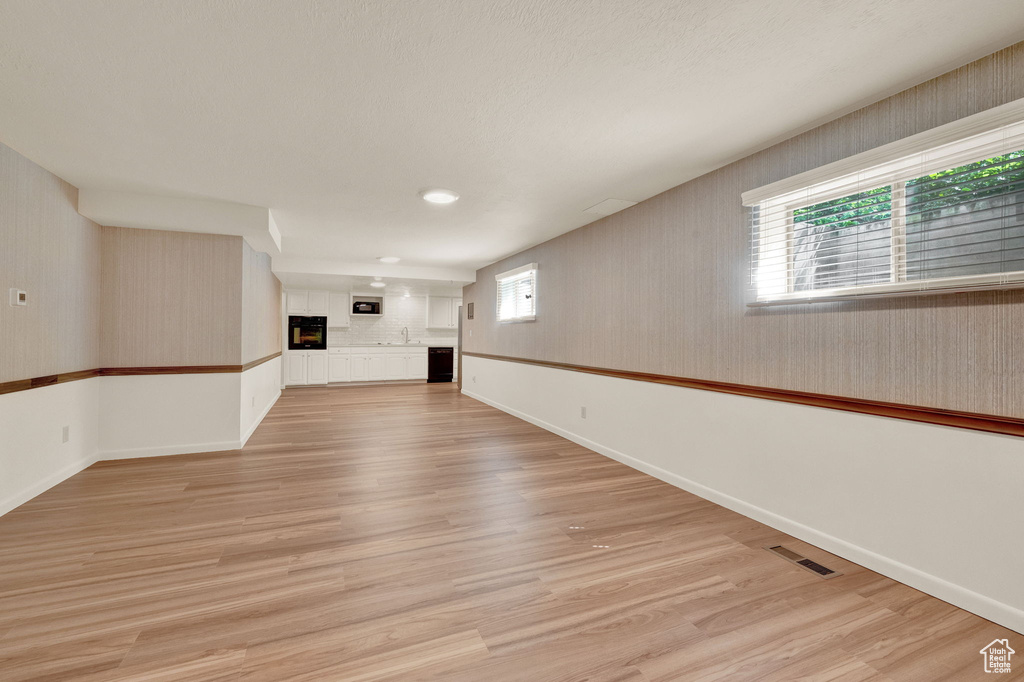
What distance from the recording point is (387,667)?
150cm

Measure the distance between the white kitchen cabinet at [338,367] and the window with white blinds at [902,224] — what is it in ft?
28.7

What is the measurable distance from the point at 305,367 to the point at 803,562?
9379 millimetres

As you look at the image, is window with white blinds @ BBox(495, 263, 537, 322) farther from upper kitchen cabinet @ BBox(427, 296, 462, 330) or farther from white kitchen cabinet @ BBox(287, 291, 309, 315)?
white kitchen cabinet @ BBox(287, 291, 309, 315)

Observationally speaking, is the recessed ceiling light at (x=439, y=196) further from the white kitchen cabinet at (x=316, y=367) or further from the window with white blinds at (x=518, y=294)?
the white kitchen cabinet at (x=316, y=367)

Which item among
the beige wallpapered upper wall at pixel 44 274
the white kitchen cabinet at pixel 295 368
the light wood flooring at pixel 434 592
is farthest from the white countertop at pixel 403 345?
the light wood flooring at pixel 434 592

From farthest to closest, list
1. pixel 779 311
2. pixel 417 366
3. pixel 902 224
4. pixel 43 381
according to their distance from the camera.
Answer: pixel 417 366, pixel 43 381, pixel 779 311, pixel 902 224

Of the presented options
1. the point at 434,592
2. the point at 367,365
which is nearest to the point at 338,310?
the point at 367,365

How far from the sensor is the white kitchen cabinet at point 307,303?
9398mm

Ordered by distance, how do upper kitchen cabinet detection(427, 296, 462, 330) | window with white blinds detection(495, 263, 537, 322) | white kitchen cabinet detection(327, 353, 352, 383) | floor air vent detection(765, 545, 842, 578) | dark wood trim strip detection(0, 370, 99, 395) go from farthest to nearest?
upper kitchen cabinet detection(427, 296, 462, 330) → white kitchen cabinet detection(327, 353, 352, 383) → window with white blinds detection(495, 263, 537, 322) → dark wood trim strip detection(0, 370, 99, 395) → floor air vent detection(765, 545, 842, 578)

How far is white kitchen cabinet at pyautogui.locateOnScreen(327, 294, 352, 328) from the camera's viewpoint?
977cm

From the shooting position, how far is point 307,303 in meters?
9.53

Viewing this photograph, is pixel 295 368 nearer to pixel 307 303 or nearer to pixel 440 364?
pixel 307 303

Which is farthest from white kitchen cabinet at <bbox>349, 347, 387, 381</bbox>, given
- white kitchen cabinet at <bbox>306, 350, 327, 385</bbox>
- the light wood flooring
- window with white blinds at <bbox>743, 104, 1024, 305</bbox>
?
window with white blinds at <bbox>743, 104, 1024, 305</bbox>

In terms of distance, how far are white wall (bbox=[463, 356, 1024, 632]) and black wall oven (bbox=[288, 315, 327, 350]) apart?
25.9 feet
